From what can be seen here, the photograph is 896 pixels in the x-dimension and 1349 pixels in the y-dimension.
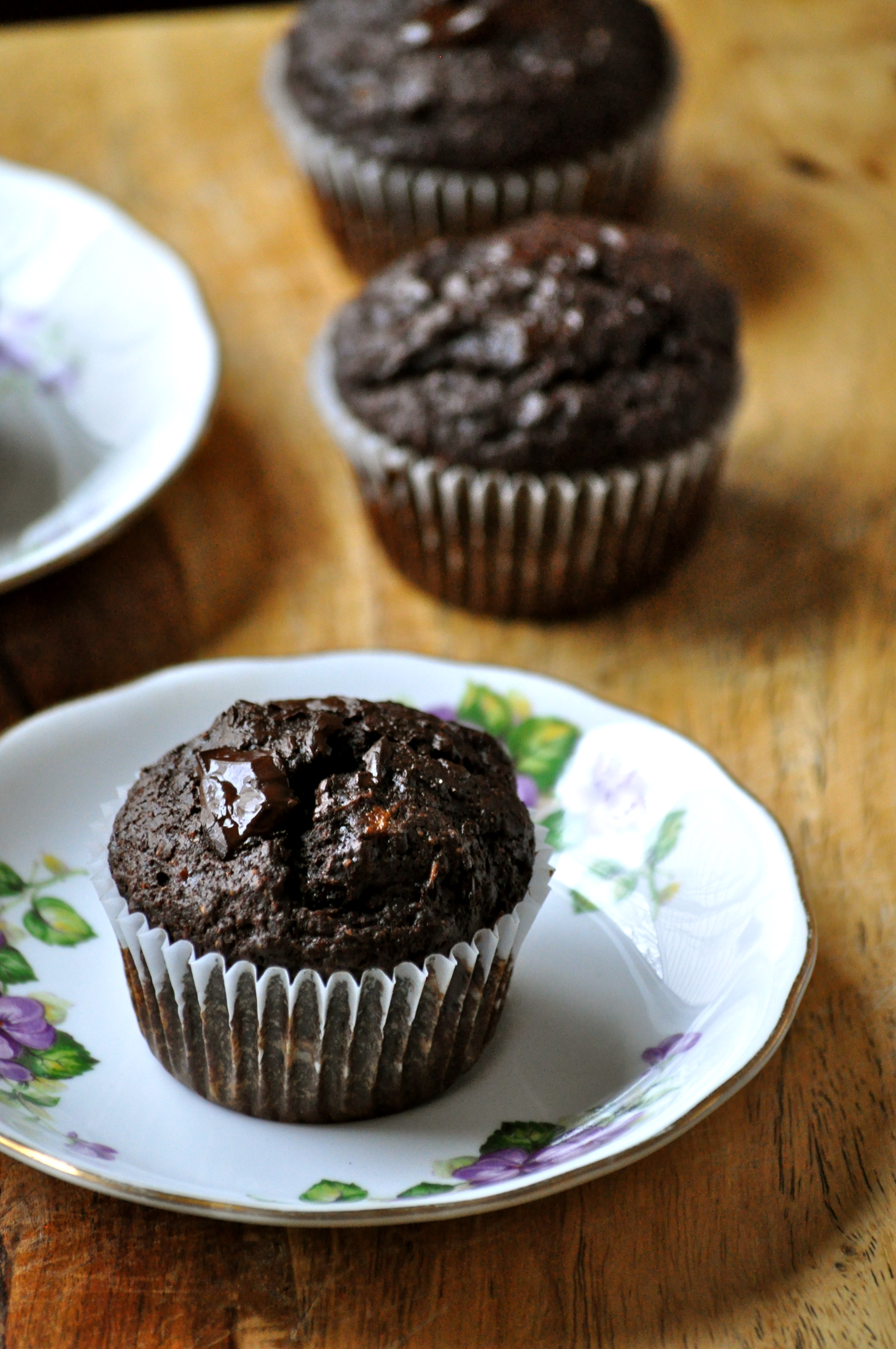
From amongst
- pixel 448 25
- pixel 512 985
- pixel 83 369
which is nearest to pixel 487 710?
pixel 512 985

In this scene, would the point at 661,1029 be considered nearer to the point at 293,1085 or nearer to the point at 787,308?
the point at 293,1085

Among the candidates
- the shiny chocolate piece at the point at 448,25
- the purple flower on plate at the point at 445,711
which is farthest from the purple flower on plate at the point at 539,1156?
the shiny chocolate piece at the point at 448,25

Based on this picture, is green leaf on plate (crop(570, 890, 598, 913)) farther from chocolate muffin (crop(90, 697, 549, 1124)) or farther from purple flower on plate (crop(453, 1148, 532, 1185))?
purple flower on plate (crop(453, 1148, 532, 1185))

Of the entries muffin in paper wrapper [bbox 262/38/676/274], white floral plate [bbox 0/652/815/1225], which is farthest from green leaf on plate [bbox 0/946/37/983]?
muffin in paper wrapper [bbox 262/38/676/274]

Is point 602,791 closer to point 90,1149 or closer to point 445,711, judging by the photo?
point 445,711

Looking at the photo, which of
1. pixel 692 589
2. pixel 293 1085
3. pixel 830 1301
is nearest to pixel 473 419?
pixel 692 589

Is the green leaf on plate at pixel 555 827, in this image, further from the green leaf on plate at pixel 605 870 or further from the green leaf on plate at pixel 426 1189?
the green leaf on plate at pixel 426 1189
